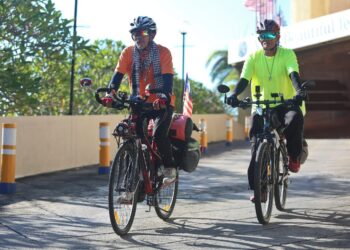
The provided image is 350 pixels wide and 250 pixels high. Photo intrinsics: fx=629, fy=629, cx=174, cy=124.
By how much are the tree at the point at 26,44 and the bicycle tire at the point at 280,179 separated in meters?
6.40

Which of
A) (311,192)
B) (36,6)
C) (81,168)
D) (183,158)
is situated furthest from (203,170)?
(183,158)

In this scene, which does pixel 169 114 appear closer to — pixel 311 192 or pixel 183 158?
pixel 183 158

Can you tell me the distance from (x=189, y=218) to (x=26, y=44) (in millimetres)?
7377

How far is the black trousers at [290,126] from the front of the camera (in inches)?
249

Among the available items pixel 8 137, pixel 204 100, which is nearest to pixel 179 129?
pixel 8 137

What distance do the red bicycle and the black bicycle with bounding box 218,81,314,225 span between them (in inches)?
37.0

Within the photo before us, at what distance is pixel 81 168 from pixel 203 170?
237 centimetres

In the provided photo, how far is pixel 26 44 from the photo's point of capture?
41.2ft

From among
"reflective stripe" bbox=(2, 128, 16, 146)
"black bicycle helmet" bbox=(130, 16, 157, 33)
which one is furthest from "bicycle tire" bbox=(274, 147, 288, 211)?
"reflective stripe" bbox=(2, 128, 16, 146)

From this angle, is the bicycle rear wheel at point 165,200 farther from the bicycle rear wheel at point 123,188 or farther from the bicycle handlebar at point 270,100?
the bicycle handlebar at point 270,100

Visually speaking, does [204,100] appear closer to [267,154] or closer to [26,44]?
[26,44]

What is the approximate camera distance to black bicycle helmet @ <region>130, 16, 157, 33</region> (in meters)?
5.93

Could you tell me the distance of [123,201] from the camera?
18.0ft

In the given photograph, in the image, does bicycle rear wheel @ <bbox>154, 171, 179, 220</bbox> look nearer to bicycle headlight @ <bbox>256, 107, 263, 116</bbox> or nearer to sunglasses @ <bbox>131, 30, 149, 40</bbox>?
bicycle headlight @ <bbox>256, 107, 263, 116</bbox>
